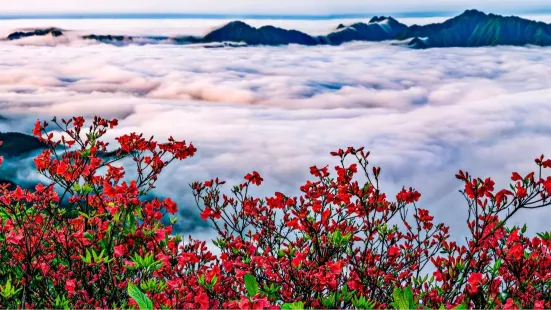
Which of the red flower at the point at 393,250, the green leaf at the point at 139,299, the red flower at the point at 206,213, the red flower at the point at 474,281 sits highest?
the green leaf at the point at 139,299

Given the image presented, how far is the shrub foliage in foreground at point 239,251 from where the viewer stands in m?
3.42

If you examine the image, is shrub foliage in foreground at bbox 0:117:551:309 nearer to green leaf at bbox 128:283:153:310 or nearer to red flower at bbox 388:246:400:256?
red flower at bbox 388:246:400:256

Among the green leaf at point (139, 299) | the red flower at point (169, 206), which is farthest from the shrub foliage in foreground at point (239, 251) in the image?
the green leaf at point (139, 299)

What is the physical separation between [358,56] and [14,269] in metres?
176

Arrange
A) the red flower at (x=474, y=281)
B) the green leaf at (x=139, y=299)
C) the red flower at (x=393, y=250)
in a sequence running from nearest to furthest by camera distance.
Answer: the green leaf at (x=139, y=299) < the red flower at (x=474, y=281) < the red flower at (x=393, y=250)

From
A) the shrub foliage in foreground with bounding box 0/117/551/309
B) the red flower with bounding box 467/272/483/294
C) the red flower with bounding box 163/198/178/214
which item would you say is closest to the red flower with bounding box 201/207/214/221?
the shrub foliage in foreground with bounding box 0/117/551/309

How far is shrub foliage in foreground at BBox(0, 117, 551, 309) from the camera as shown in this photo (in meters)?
3.42

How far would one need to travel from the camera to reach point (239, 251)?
465 centimetres

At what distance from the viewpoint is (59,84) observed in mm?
95312

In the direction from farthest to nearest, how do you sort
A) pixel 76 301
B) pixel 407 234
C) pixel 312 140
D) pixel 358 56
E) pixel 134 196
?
pixel 358 56 < pixel 312 140 < pixel 407 234 < pixel 76 301 < pixel 134 196

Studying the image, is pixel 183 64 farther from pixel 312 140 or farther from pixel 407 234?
pixel 407 234

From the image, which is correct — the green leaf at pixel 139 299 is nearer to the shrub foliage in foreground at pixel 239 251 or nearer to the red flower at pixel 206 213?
the shrub foliage in foreground at pixel 239 251

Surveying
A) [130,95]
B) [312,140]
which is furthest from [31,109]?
[312,140]

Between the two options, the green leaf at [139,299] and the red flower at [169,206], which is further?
the red flower at [169,206]
